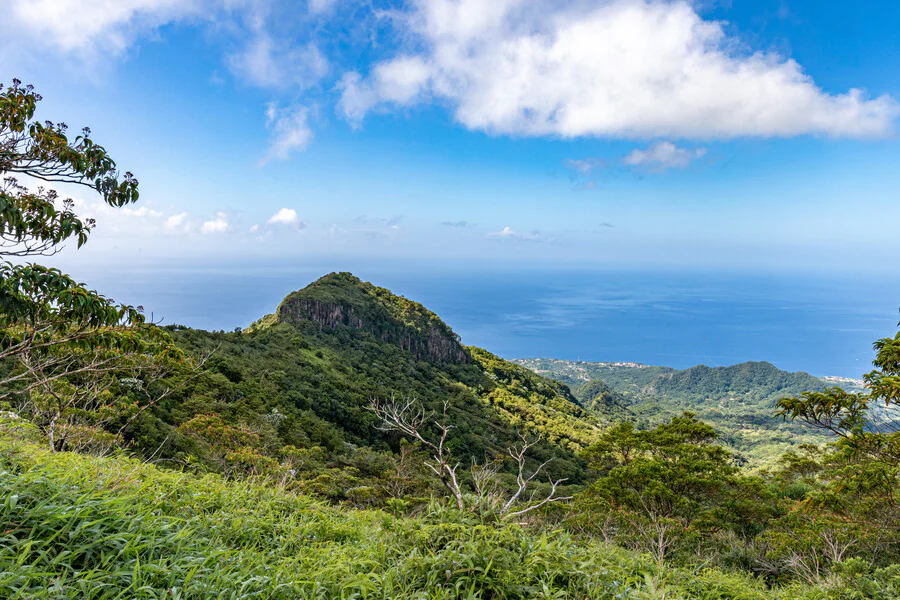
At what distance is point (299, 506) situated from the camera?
5.39 metres

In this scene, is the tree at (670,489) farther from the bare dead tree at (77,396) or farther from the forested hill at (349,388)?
the bare dead tree at (77,396)

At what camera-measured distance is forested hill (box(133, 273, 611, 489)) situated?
19.9 meters

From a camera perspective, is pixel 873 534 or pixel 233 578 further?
pixel 873 534

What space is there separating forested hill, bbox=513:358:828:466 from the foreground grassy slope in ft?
259

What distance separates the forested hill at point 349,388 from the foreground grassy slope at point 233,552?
2.43 metres

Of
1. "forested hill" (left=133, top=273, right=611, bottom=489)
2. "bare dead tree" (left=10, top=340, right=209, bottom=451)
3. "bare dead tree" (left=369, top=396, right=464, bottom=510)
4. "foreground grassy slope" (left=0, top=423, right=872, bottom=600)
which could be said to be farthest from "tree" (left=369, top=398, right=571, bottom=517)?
"bare dead tree" (left=10, top=340, right=209, bottom=451)

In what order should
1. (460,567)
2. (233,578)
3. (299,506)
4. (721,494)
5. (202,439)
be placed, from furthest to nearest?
(721,494), (202,439), (299,506), (460,567), (233,578)

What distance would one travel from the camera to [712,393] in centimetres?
12975

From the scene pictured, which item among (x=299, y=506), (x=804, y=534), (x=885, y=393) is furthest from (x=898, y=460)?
(x=299, y=506)

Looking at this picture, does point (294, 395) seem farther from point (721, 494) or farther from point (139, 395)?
point (721, 494)

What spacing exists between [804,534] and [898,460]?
675cm

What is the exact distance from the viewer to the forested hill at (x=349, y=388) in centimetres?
1992

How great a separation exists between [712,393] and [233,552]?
6075 inches

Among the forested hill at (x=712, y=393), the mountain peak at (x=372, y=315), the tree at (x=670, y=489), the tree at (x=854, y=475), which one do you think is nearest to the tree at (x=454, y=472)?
the tree at (x=854, y=475)
